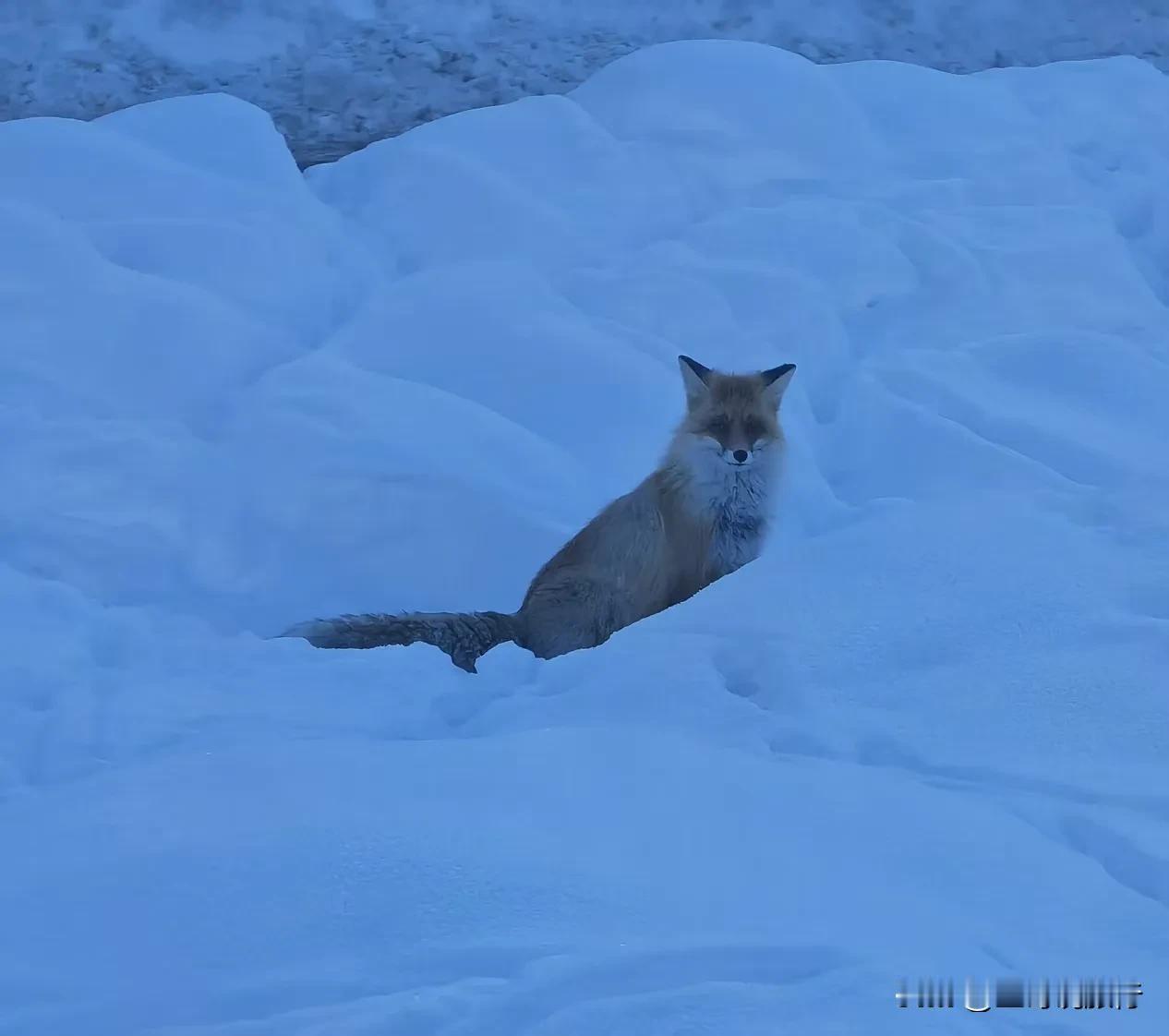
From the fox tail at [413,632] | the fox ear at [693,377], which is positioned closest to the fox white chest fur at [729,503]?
the fox ear at [693,377]

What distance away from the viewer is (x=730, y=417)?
4.87m

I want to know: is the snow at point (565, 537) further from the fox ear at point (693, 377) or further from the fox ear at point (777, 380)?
the fox ear at point (693, 377)

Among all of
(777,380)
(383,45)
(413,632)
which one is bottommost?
(413,632)

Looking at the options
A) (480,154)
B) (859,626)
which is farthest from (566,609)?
(480,154)

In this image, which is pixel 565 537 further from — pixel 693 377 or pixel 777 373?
pixel 777 373

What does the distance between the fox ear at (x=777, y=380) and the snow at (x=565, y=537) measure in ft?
1.60

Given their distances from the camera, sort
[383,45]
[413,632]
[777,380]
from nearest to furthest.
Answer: [413,632], [777,380], [383,45]

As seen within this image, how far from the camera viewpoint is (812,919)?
2416 mm

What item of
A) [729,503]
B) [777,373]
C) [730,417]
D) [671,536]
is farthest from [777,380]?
[671,536]

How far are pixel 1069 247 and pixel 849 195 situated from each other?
137 centimetres

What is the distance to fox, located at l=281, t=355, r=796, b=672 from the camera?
4.46 metres

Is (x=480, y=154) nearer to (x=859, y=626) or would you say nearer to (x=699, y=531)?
(x=699, y=531)

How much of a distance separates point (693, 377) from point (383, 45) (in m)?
5.21

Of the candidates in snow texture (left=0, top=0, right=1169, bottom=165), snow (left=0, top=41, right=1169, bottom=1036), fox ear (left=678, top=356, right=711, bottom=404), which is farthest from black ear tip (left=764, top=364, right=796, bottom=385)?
snow texture (left=0, top=0, right=1169, bottom=165)
